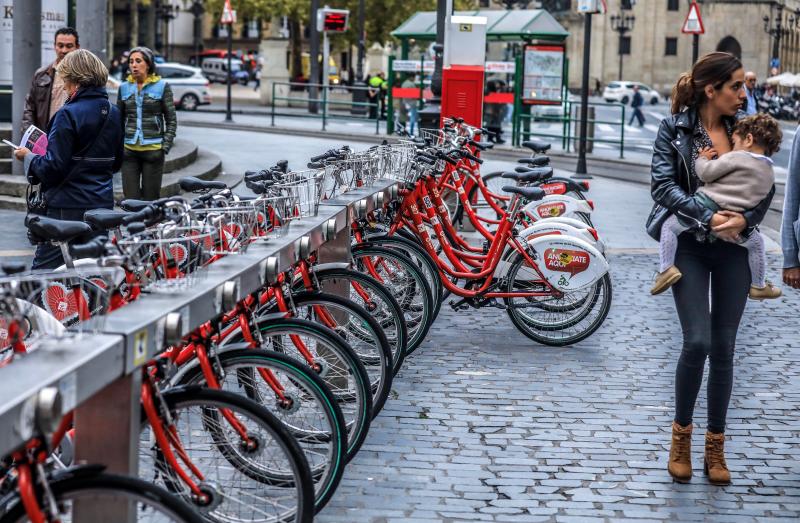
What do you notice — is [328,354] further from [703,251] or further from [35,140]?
[35,140]

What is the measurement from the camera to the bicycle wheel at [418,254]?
7680 mm

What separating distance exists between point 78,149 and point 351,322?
259 cm

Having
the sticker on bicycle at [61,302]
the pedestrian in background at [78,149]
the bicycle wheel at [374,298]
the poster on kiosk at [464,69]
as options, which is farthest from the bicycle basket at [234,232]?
the poster on kiosk at [464,69]

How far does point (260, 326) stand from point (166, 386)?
644 mm

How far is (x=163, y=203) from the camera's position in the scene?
16.4 feet

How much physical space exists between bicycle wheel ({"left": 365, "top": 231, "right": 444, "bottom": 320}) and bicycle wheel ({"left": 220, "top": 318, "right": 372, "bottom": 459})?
221 cm

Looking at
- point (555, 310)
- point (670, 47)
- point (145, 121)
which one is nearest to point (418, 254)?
point (555, 310)

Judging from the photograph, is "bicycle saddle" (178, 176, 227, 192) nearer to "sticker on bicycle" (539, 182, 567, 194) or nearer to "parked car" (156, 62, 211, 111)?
"sticker on bicycle" (539, 182, 567, 194)

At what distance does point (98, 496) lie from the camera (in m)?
3.35

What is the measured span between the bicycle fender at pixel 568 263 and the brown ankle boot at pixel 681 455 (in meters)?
2.62

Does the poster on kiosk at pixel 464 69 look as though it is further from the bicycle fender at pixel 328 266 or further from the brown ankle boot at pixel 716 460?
the brown ankle boot at pixel 716 460

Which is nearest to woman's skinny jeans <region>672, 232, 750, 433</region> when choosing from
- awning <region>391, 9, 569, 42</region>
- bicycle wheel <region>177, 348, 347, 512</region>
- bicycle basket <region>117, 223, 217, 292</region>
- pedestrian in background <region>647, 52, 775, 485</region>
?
pedestrian in background <region>647, 52, 775, 485</region>

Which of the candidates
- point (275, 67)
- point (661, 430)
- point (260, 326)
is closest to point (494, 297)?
point (661, 430)

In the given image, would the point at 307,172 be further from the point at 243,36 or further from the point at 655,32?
the point at 243,36
